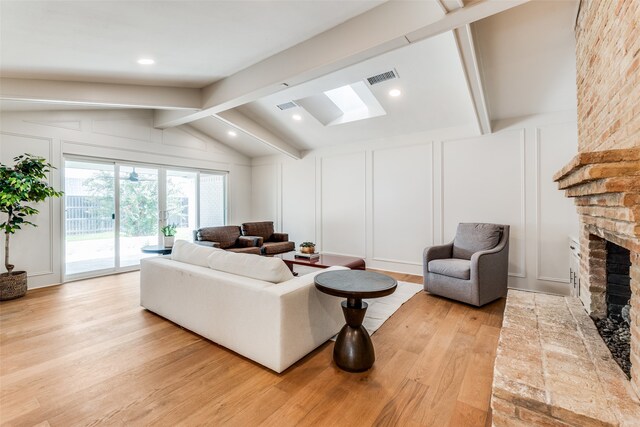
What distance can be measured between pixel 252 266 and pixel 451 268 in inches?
91.4

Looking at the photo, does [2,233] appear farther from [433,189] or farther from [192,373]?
[433,189]

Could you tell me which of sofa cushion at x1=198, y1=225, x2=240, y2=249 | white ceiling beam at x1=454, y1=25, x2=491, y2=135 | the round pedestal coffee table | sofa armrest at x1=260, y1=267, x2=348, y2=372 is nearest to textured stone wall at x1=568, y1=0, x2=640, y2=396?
white ceiling beam at x1=454, y1=25, x2=491, y2=135

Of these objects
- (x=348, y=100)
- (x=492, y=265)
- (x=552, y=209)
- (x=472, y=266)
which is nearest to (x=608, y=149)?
(x=472, y=266)

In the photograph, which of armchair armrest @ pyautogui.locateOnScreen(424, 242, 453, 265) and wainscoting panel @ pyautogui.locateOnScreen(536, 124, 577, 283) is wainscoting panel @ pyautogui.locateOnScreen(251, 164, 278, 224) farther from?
wainscoting panel @ pyautogui.locateOnScreen(536, 124, 577, 283)

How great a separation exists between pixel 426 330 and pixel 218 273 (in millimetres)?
1958

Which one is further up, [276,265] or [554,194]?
[554,194]

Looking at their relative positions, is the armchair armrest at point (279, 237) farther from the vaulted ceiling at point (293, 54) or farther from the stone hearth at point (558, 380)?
the stone hearth at point (558, 380)

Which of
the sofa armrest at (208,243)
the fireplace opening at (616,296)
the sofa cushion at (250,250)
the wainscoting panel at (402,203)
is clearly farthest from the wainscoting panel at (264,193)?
the fireplace opening at (616,296)

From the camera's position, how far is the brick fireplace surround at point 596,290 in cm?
119

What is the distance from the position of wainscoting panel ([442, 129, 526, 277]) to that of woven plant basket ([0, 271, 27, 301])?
19.0 ft

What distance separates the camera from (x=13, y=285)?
11.4 feet

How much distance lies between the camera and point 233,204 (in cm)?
662

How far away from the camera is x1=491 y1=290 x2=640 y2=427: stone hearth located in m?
1.17

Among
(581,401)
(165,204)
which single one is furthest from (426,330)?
(165,204)
